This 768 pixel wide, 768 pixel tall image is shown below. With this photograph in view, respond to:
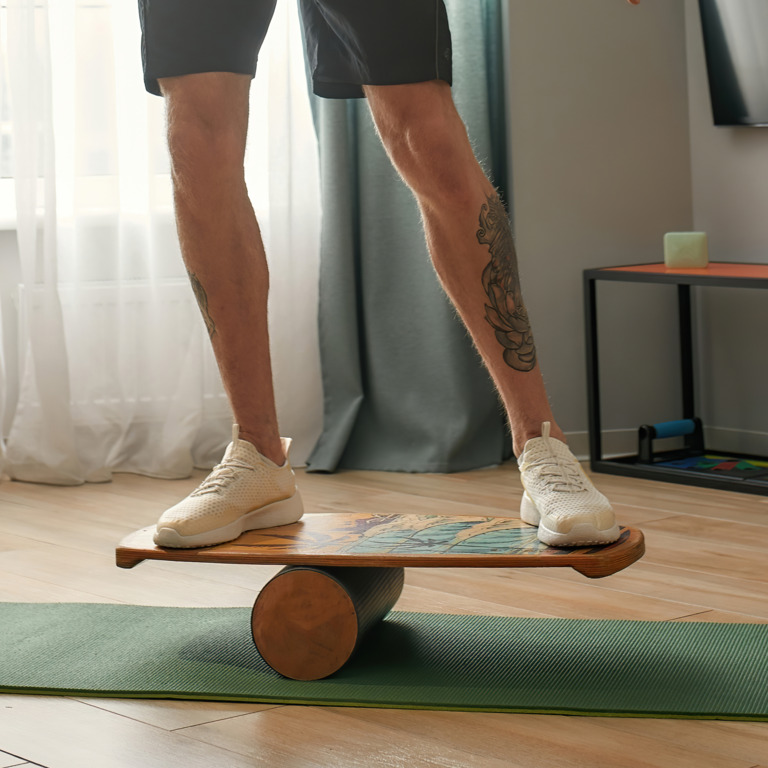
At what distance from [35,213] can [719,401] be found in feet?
5.94

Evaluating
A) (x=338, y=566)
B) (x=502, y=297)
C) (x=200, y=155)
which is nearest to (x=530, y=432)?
(x=502, y=297)

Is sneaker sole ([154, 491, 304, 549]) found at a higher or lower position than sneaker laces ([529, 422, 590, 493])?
lower

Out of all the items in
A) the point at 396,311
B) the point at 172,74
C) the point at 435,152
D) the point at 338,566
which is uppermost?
the point at 172,74

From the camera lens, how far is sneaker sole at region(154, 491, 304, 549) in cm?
147

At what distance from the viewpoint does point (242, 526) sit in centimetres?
154

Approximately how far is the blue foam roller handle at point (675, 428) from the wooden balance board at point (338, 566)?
1.56 metres

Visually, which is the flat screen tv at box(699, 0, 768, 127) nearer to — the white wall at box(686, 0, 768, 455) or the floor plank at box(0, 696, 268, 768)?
the white wall at box(686, 0, 768, 455)

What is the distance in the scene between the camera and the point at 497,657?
4.74ft

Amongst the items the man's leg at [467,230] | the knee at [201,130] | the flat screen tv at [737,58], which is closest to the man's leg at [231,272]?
the knee at [201,130]

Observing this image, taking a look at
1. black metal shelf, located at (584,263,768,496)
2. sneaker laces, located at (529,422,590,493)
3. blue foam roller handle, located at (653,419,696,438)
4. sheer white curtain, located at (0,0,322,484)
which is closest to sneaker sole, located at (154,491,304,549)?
sneaker laces, located at (529,422,590,493)

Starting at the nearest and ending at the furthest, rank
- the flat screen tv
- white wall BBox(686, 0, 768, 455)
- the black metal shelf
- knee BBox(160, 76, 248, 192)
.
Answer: knee BBox(160, 76, 248, 192), the black metal shelf, the flat screen tv, white wall BBox(686, 0, 768, 455)

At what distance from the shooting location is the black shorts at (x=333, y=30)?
150 cm

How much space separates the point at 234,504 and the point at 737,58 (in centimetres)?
203

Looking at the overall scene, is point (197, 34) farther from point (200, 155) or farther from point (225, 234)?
point (225, 234)
